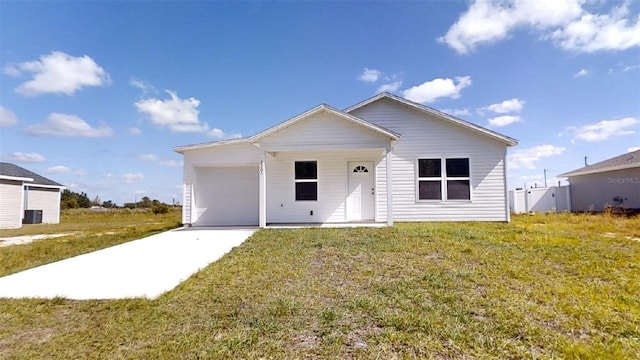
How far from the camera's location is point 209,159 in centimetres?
1206

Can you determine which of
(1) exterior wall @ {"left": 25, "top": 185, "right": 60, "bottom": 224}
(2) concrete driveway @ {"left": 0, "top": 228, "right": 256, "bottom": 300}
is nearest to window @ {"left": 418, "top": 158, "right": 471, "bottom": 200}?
(2) concrete driveway @ {"left": 0, "top": 228, "right": 256, "bottom": 300}

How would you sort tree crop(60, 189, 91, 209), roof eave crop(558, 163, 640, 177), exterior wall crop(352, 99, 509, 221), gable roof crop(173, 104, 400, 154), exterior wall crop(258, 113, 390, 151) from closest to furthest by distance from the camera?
gable roof crop(173, 104, 400, 154) → exterior wall crop(258, 113, 390, 151) → exterior wall crop(352, 99, 509, 221) → roof eave crop(558, 163, 640, 177) → tree crop(60, 189, 91, 209)

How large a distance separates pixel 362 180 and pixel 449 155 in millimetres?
3422

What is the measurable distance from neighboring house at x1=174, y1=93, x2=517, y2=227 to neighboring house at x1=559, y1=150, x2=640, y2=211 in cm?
1016

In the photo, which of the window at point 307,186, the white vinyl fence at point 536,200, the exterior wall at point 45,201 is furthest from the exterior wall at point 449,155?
the exterior wall at point 45,201

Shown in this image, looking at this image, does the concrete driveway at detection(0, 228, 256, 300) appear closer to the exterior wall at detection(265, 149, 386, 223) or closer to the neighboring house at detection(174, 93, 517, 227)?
the exterior wall at detection(265, 149, 386, 223)

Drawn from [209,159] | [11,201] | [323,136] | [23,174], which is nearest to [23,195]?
[11,201]

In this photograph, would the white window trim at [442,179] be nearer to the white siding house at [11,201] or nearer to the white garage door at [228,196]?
the white garage door at [228,196]

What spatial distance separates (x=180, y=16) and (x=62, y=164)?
68.6ft

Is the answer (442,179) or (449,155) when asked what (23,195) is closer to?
(442,179)

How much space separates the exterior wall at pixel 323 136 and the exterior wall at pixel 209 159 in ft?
5.49

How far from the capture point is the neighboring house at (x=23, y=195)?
1783 centimetres

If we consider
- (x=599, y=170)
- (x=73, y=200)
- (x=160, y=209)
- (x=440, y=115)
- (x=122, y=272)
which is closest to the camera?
(x=122, y=272)

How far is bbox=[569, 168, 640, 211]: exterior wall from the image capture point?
16.5 meters
